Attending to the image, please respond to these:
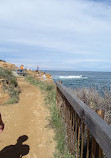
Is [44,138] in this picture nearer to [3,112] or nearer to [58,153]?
[58,153]

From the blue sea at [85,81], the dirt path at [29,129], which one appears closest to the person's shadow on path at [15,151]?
the dirt path at [29,129]

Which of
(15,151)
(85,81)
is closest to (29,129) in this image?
(15,151)

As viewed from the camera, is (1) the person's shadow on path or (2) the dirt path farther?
(2) the dirt path

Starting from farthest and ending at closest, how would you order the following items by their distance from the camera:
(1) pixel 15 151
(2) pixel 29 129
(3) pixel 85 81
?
(3) pixel 85 81 < (2) pixel 29 129 < (1) pixel 15 151

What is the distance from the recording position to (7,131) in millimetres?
4617

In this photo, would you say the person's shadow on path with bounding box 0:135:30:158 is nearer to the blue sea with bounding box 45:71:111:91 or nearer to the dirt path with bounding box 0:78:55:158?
the dirt path with bounding box 0:78:55:158

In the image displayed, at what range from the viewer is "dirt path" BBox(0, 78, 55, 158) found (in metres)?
3.65

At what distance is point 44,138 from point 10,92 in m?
4.83

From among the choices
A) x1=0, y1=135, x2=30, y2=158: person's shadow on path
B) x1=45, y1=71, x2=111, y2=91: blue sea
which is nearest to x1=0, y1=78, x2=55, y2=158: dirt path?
x1=0, y1=135, x2=30, y2=158: person's shadow on path

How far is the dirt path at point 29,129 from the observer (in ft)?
12.0

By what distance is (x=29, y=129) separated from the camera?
4.73 meters

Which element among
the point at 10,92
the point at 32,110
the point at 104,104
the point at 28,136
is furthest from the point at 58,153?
the point at 10,92

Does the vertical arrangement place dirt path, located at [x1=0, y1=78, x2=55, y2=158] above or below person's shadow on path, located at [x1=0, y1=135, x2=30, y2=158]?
above

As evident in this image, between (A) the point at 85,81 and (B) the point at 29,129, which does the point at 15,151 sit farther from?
(A) the point at 85,81
